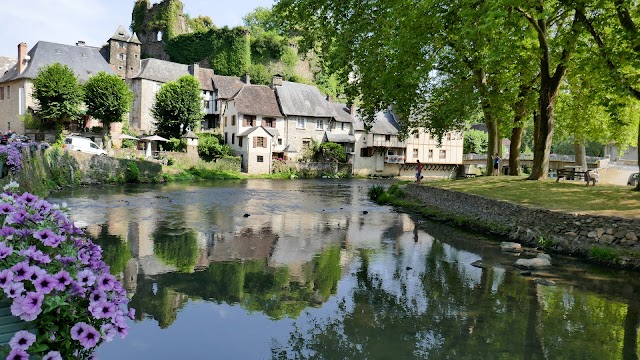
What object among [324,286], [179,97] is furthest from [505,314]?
[179,97]

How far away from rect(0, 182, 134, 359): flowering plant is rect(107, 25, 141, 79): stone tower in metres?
69.7

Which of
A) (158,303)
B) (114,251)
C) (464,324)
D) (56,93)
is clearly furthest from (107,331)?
(56,93)

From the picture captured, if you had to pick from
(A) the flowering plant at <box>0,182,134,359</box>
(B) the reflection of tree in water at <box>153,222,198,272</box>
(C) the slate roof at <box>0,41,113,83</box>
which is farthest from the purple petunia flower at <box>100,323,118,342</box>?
(C) the slate roof at <box>0,41,113,83</box>

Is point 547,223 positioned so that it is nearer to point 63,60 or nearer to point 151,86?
point 63,60

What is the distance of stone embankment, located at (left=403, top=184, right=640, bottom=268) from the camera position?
1481cm

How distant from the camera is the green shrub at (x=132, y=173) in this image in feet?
133

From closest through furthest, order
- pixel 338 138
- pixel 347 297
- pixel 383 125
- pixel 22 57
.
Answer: pixel 347 297
pixel 22 57
pixel 338 138
pixel 383 125

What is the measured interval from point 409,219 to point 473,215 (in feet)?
12.0

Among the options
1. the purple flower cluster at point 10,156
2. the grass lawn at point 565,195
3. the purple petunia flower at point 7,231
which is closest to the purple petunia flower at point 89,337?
the purple petunia flower at point 7,231

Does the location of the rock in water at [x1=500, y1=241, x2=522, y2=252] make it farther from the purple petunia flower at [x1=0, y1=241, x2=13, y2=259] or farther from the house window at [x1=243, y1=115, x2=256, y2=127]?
the house window at [x1=243, y1=115, x2=256, y2=127]

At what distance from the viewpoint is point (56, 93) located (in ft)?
155

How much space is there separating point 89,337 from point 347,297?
26.4 feet

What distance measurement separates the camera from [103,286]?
401 centimetres

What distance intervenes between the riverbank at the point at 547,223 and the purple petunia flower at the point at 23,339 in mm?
15690
